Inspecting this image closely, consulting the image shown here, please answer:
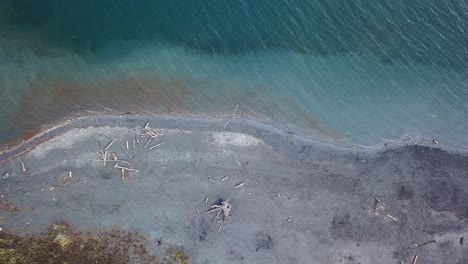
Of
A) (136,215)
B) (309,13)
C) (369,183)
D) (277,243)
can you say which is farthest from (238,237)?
(309,13)

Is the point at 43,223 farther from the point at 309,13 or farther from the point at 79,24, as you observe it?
the point at 309,13

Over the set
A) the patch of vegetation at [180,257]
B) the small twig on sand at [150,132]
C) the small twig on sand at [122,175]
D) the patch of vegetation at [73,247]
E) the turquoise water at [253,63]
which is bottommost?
the patch of vegetation at [180,257]

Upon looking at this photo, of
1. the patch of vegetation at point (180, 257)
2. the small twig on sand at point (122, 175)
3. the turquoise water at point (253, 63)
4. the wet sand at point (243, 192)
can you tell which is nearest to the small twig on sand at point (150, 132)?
the wet sand at point (243, 192)

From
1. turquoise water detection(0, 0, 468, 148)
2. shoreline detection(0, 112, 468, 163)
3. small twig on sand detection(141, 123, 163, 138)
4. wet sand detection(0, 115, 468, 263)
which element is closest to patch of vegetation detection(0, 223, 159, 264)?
wet sand detection(0, 115, 468, 263)

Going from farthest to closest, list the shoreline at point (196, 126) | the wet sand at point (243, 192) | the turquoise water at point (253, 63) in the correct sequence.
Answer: the turquoise water at point (253, 63) < the shoreline at point (196, 126) < the wet sand at point (243, 192)

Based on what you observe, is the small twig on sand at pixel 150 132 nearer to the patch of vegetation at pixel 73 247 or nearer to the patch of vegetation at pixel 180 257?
the patch of vegetation at pixel 73 247

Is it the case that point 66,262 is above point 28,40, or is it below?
below
